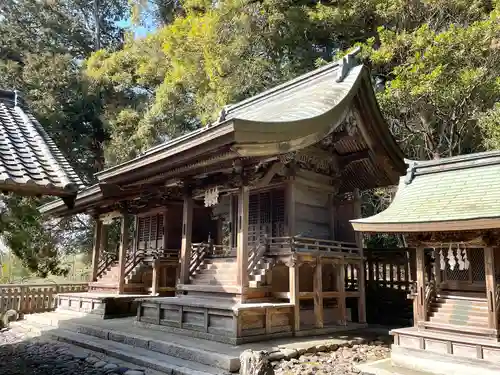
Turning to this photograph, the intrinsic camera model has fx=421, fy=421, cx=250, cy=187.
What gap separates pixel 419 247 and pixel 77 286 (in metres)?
14.0

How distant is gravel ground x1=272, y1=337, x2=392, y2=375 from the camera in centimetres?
719

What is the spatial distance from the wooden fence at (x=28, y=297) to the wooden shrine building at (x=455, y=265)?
11.7 m

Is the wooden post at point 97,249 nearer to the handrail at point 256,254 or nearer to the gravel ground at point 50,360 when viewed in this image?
the gravel ground at point 50,360

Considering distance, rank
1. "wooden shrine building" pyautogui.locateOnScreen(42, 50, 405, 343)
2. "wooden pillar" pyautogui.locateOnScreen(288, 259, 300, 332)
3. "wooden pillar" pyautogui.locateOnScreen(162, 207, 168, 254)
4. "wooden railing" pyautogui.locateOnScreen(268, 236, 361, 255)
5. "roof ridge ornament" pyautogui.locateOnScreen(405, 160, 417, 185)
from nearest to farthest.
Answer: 1. "wooden shrine building" pyautogui.locateOnScreen(42, 50, 405, 343)
2. "wooden pillar" pyautogui.locateOnScreen(288, 259, 300, 332)
3. "wooden railing" pyautogui.locateOnScreen(268, 236, 361, 255)
4. "roof ridge ornament" pyautogui.locateOnScreen(405, 160, 417, 185)
5. "wooden pillar" pyautogui.locateOnScreen(162, 207, 168, 254)

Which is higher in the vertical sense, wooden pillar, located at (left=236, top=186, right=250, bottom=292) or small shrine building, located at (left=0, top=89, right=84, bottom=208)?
small shrine building, located at (left=0, top=89, right=84, bottom=208)

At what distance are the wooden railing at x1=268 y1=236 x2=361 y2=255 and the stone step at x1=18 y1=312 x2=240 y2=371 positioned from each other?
2821mm

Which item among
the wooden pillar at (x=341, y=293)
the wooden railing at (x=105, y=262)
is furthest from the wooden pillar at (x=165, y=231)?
the wooden pillar at (x=341, y=293)

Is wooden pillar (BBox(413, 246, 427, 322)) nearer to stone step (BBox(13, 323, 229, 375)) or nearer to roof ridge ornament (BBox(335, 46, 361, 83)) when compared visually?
stone step (BBox(13, 323, 229, 375))

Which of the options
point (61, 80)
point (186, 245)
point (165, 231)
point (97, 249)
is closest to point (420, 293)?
point (186, 245)

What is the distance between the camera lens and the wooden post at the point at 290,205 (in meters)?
10.6

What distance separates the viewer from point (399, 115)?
51.8 ft

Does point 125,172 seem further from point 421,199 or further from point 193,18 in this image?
point 193,18

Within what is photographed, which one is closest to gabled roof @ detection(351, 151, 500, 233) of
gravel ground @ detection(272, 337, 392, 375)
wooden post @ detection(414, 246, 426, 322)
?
wooden post @ detection(414, 246, 426, 322)

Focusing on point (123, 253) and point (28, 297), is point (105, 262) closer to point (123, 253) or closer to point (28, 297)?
point (28, 297)
